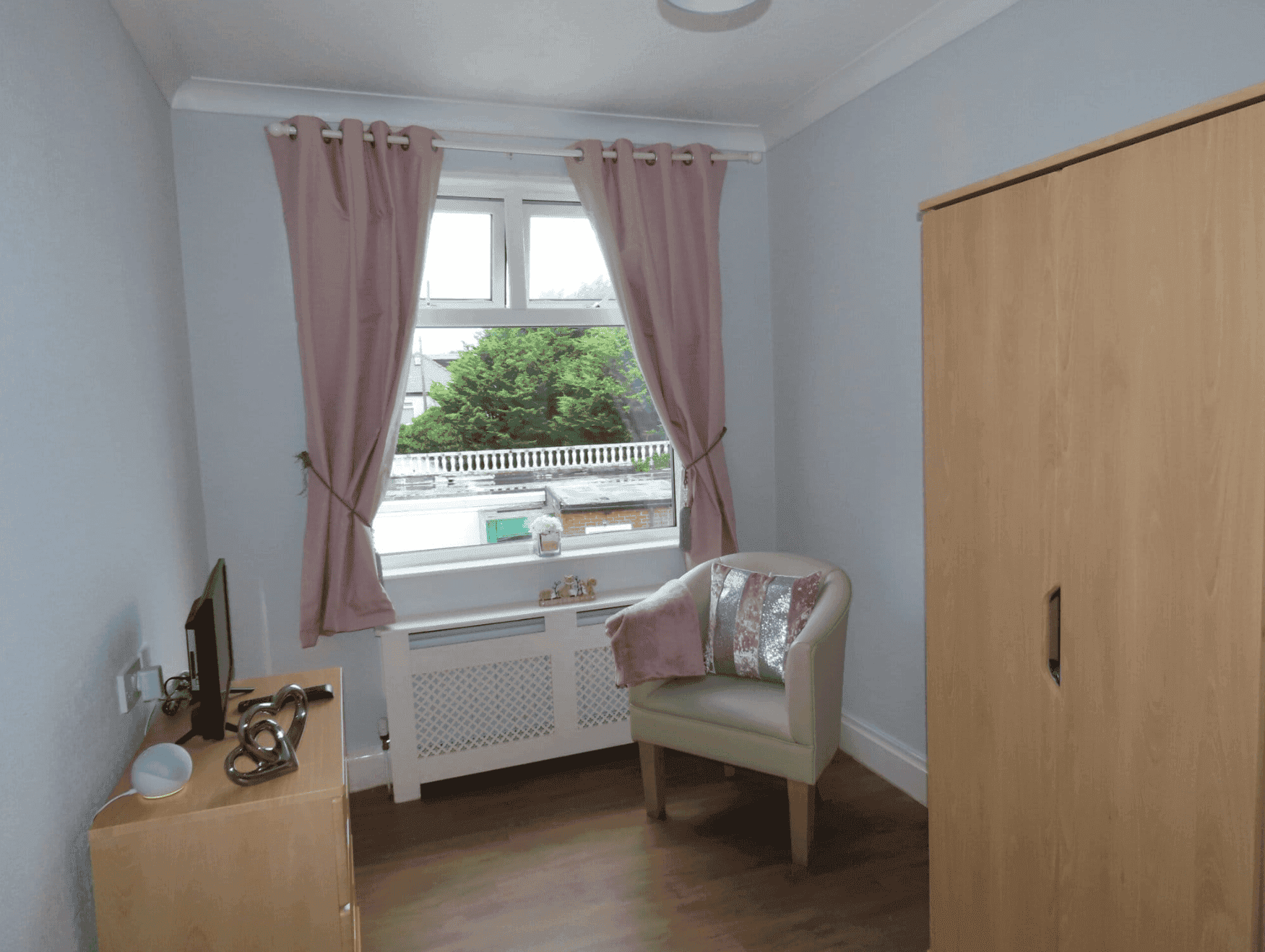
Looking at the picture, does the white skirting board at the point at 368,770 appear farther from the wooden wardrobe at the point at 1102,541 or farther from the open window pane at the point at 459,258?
the wooden wardrobe at the point at 1102,541

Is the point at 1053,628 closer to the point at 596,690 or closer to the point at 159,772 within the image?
the point at 159,772

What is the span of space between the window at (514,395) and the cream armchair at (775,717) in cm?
90

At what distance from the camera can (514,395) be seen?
3379 millimetres

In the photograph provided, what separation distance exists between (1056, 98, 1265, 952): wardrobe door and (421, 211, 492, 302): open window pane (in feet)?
7.75

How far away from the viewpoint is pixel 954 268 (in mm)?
1704

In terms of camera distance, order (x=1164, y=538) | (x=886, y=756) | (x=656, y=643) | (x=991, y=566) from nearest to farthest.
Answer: (x=1164, y=538)
(x=991, y=566)
(x=656, y=643)
(x=886, y=756)

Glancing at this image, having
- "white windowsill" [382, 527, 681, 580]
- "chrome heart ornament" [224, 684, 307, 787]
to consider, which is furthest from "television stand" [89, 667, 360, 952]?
"white windowsill" [382, 527, 681, 580]

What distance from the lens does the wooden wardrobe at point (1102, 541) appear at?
1.23 metres

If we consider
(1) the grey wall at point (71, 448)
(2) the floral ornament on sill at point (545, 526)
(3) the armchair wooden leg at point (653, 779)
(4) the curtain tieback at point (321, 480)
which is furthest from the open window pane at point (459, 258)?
(3) the armchair wooden leg at point (653, 779)

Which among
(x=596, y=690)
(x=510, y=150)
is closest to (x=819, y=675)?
(x=596, y=690)

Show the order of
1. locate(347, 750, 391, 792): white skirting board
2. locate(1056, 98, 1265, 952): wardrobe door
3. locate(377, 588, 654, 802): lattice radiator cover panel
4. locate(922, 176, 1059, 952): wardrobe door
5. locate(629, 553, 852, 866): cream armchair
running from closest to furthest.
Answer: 1. locate(1056, 98, 1265, 952): wardrobe door
2. locate(922, 176, 1059, 952): wardrobe door
3. locate(629, 553, 852, 866): cream armchair
4. locate(377, 588, 654, 802): lattice radiator cover panel
5. locate(347, 750, 391, 792): white skirting board

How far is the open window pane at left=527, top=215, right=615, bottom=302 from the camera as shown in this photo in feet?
11.1

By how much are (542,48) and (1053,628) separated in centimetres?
231

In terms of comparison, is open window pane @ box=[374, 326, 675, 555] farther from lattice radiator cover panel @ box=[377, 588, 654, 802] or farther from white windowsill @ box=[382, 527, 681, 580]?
lattice radiator cover panel @ box=[377, 588, 654, 802]
